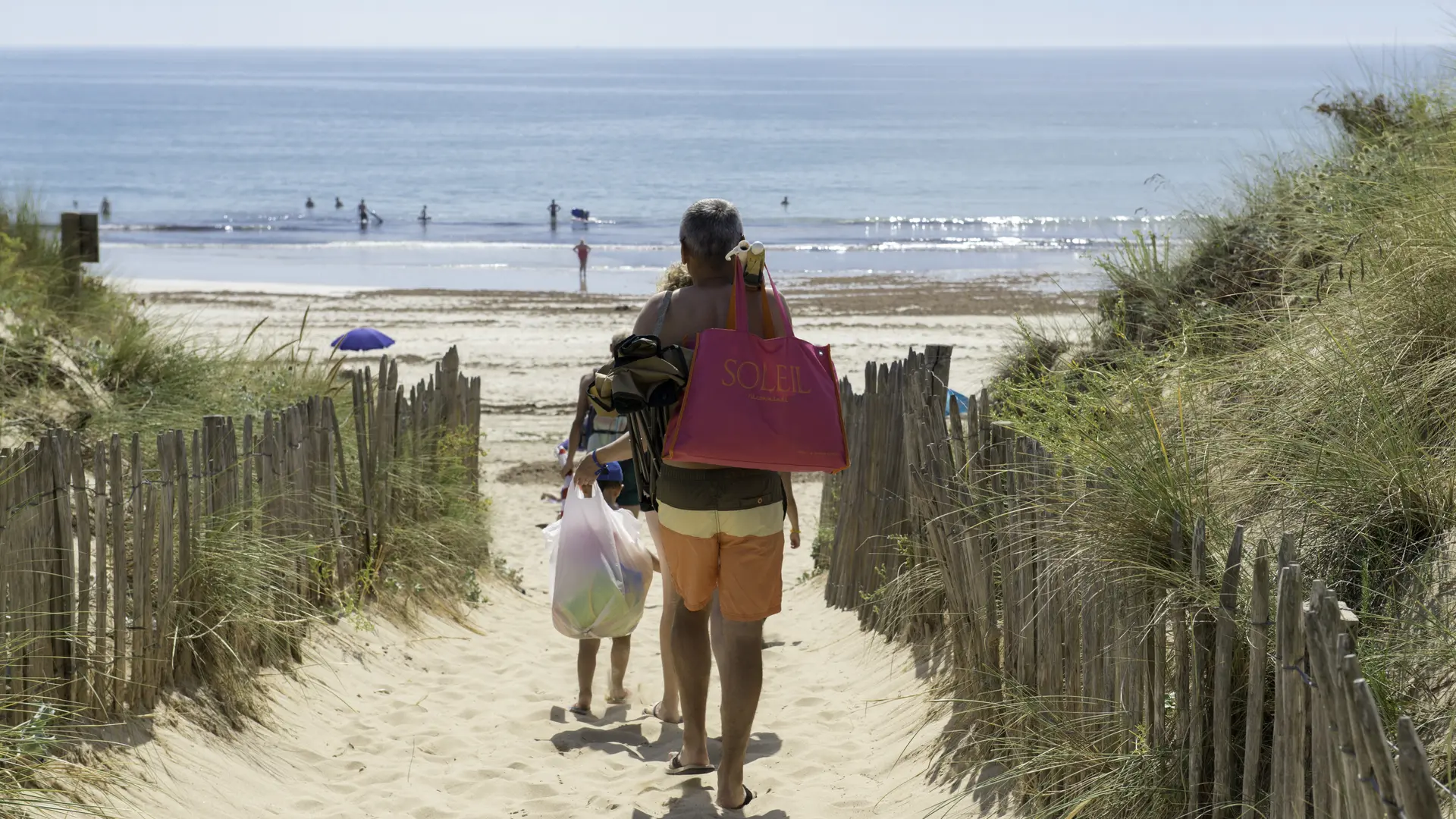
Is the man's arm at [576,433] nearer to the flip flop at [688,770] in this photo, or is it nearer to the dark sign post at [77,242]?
the flip flop at [688,770]

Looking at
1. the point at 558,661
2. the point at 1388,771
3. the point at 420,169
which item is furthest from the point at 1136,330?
the point at 420,169

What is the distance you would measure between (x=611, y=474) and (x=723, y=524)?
4.47ft

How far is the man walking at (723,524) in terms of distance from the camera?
11.3 feet

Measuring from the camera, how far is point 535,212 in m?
45.2

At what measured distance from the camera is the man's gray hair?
3.50 metres

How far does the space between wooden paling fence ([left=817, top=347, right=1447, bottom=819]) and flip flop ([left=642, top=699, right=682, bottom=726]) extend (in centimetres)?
99

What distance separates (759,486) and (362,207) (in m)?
38.8

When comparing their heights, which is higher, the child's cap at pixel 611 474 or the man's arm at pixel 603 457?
the man's arm at pixel 603 457

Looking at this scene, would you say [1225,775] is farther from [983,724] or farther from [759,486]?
[759,486]

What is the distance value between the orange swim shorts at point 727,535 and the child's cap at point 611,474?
1140mm

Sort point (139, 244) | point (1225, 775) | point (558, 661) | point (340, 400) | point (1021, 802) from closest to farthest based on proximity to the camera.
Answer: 1. point (1225, 775)
2. point (1021, 802)
3. point (558, 661)
4. point (340, 400)
5. point (139, 244)

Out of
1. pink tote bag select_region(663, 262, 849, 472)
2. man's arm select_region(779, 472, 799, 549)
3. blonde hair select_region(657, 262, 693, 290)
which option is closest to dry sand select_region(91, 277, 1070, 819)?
man's arm select_region(779, 472, 799, 549)

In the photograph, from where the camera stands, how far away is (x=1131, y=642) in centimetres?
287

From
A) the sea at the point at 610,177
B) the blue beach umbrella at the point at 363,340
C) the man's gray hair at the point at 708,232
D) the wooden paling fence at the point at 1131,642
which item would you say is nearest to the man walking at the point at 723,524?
the man's gray hair at the point at 708,232
